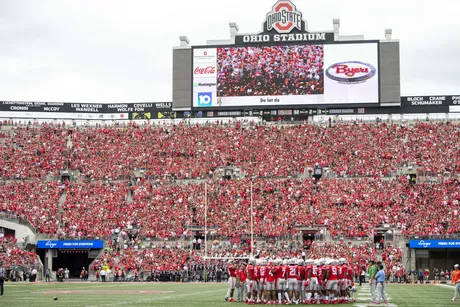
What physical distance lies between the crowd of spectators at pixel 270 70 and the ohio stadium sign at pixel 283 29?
27.0 inches

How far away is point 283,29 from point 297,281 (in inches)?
1368

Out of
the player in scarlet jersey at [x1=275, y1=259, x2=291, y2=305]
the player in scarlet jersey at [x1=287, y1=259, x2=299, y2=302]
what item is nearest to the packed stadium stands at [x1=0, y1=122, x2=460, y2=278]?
the player in scarlet jersey at [x1=275, y1=259, x2=291, y2=305]

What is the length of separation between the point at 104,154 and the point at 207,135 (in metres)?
7.71

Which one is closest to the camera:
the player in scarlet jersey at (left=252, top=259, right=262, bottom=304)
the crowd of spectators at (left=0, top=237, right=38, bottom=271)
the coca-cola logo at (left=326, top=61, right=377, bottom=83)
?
the player in scarlet jersey at (left=252, top=259, right=262, bottom=304)

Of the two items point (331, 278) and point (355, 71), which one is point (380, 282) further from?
point (355, 71)

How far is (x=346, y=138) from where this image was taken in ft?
165

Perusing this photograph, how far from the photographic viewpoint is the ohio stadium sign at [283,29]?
170ft

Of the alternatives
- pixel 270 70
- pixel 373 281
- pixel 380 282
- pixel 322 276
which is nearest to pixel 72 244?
pixel 270 70

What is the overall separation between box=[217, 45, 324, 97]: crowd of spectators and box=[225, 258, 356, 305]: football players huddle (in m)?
31.4

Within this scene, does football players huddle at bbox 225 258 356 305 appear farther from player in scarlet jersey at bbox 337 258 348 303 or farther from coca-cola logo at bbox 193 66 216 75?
coca-cola logo at bbox 193 66 216 75

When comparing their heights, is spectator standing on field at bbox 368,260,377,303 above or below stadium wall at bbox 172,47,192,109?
below

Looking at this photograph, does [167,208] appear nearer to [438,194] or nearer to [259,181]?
[259,181]

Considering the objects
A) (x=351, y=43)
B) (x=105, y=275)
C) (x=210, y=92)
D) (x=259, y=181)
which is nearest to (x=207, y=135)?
(x=210, y=92)

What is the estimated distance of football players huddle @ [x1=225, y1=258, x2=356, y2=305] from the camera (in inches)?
792
